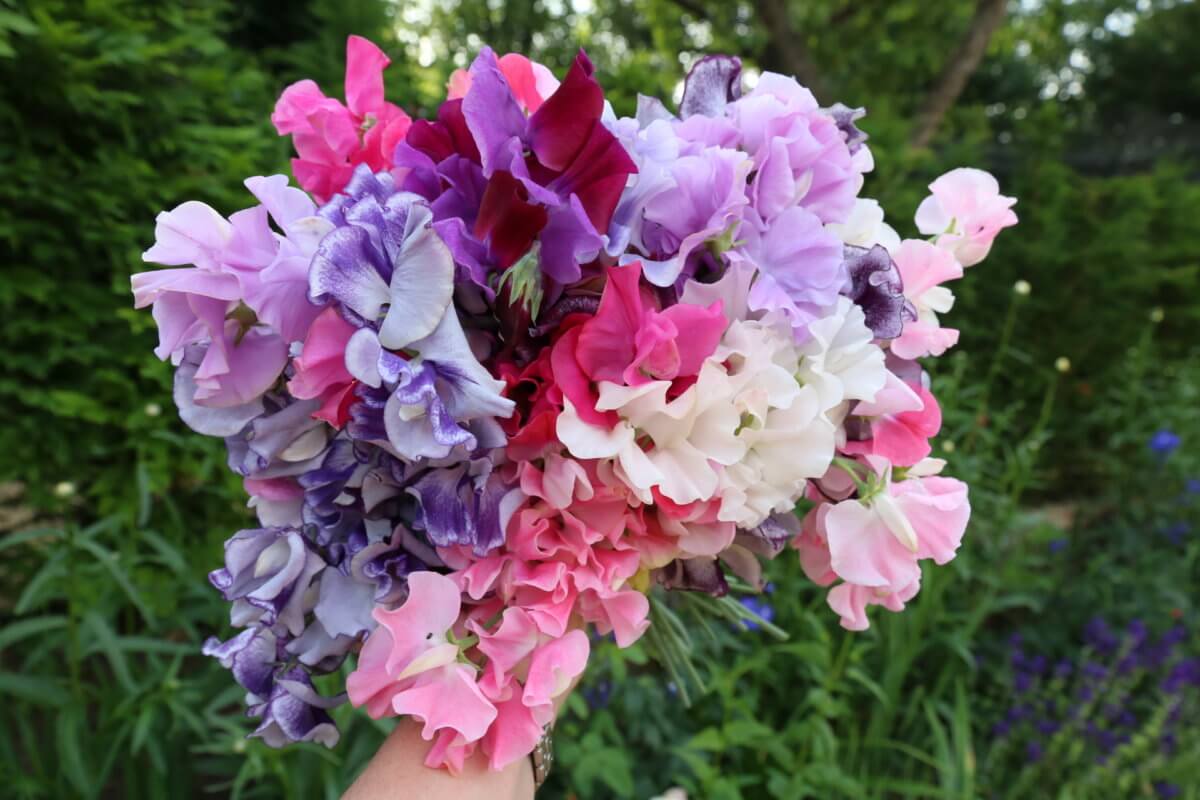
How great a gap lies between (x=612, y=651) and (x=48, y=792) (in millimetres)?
1239

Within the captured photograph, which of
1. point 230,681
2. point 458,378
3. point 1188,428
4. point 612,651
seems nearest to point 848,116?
point 458,378

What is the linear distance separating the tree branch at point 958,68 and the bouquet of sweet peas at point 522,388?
5.30 metres

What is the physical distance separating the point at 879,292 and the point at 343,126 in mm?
588

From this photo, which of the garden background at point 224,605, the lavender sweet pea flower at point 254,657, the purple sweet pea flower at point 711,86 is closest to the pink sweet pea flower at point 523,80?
the purple sweet pea flower at point 711,86

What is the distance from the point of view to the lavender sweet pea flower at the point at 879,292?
0.80m

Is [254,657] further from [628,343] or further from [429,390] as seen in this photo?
[628,343]

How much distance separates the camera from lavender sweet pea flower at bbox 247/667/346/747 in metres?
0.81

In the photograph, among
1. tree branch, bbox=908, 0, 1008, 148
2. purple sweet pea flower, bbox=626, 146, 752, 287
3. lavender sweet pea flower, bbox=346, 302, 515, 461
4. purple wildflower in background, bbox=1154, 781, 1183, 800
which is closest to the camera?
lavender sweet pea flower, bbox=346, 302, 515, 461

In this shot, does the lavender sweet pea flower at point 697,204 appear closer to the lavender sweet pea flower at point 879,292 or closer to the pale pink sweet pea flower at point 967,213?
the lavender sweet pea flower at point 879,292

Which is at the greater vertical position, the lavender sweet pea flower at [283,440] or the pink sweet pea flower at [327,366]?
the pink sweet pea flower at [327,366]

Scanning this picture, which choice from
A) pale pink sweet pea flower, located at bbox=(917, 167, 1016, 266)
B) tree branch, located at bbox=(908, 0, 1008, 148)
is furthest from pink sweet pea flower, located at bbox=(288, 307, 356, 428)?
tree branch, located at bbox=(908, 0, 1008, 148)

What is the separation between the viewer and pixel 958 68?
5598 millimetres

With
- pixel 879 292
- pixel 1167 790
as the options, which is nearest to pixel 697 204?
pixel 879 292

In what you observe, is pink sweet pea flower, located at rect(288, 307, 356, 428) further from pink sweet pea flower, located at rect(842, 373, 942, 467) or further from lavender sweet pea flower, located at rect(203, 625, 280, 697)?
pink sweet pea flower, located at rect(842, 373, 942, 467)
